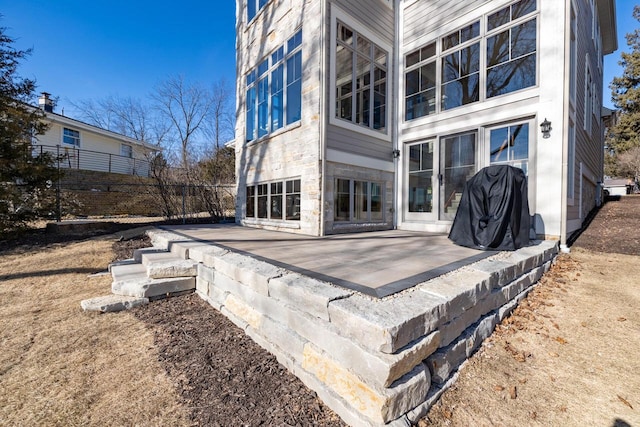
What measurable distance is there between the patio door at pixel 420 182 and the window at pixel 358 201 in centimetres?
83

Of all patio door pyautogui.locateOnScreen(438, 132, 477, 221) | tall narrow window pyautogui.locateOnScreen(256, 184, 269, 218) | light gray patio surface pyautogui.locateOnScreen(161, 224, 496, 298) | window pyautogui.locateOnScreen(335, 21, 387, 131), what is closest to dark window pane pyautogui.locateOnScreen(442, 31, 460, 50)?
window pyautogui.locateOnScreen(335, 21, 387, 131)

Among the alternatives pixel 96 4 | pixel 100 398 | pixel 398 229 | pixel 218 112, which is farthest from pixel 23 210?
pixel 218 112

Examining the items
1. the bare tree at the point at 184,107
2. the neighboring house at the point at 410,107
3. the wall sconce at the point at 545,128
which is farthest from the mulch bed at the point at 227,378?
the bare tree at the point at 184,107

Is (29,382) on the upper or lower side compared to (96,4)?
lower

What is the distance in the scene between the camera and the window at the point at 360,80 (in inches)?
267

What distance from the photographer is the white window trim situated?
6391mm

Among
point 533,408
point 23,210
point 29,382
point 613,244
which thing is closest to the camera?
point 533,408

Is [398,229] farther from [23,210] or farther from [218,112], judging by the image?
[218,112]

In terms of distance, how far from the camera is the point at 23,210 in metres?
7.68

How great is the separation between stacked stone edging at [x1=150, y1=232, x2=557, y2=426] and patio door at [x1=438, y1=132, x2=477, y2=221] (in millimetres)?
4030

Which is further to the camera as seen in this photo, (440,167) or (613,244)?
(440,167)

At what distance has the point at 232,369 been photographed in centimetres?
218

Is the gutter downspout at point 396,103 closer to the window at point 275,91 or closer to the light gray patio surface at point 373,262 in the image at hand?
the window at point 275,91

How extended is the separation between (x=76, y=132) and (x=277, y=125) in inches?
656
